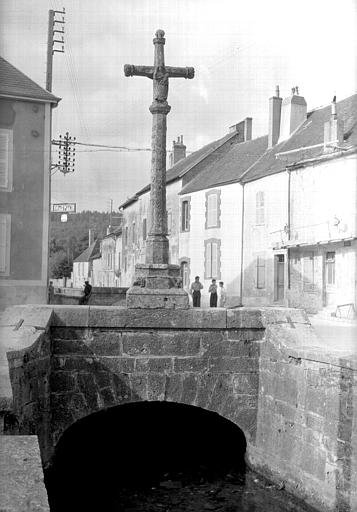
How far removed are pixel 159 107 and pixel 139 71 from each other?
0.58 meters

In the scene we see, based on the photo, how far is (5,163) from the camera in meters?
16.5

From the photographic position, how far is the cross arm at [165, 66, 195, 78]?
27.1ft

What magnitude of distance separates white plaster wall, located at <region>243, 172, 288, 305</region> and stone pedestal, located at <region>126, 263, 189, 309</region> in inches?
624

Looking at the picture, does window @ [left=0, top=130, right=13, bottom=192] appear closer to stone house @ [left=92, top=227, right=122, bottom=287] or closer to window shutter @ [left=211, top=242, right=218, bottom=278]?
window shutter @ [left=211, top=242, right=218, bottom=278]

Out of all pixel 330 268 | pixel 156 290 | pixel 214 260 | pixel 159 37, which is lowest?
pixel 156 290

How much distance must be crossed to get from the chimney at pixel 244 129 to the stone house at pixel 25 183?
14.7 m

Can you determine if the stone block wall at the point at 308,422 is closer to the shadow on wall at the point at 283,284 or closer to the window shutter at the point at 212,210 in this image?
the shadow on wall at the point at 283,284

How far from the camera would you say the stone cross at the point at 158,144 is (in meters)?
8.16

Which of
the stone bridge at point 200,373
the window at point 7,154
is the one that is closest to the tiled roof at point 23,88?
the window at point 7,154

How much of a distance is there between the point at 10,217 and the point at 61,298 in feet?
24.9

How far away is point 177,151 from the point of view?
36.5 metres

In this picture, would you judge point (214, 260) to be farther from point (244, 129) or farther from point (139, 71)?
point (139, 71)

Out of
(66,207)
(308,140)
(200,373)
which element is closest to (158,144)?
(200,373)

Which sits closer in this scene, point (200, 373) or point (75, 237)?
point (200, 373)
